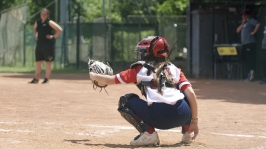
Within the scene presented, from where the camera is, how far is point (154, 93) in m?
7.50

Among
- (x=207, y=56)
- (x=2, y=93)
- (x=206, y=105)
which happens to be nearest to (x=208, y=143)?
(x=206, y=105)

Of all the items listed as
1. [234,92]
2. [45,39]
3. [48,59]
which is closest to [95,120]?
[234,92]

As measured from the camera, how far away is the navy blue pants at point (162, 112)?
7.52 metres

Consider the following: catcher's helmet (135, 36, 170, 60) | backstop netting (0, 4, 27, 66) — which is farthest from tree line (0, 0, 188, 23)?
catcher's helmet (135, 36, 170, 60)

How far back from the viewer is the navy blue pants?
7.52 metres

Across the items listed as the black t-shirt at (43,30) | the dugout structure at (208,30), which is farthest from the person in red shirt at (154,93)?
the dugout structure at (208,30)

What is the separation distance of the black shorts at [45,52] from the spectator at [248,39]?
18.4ft

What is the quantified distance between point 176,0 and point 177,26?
1402 centimetres

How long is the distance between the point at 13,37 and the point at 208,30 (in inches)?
415

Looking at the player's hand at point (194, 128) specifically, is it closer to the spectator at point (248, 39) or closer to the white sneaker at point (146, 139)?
the white sneaker at point (146, 139)

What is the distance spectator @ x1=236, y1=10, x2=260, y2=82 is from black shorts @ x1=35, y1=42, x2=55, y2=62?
5.62 meters

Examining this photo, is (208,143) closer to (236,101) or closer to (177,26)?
(236,101)

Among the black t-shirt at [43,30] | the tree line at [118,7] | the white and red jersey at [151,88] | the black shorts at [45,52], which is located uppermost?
the tree line at [118,7]

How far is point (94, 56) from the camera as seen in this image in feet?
90.7
